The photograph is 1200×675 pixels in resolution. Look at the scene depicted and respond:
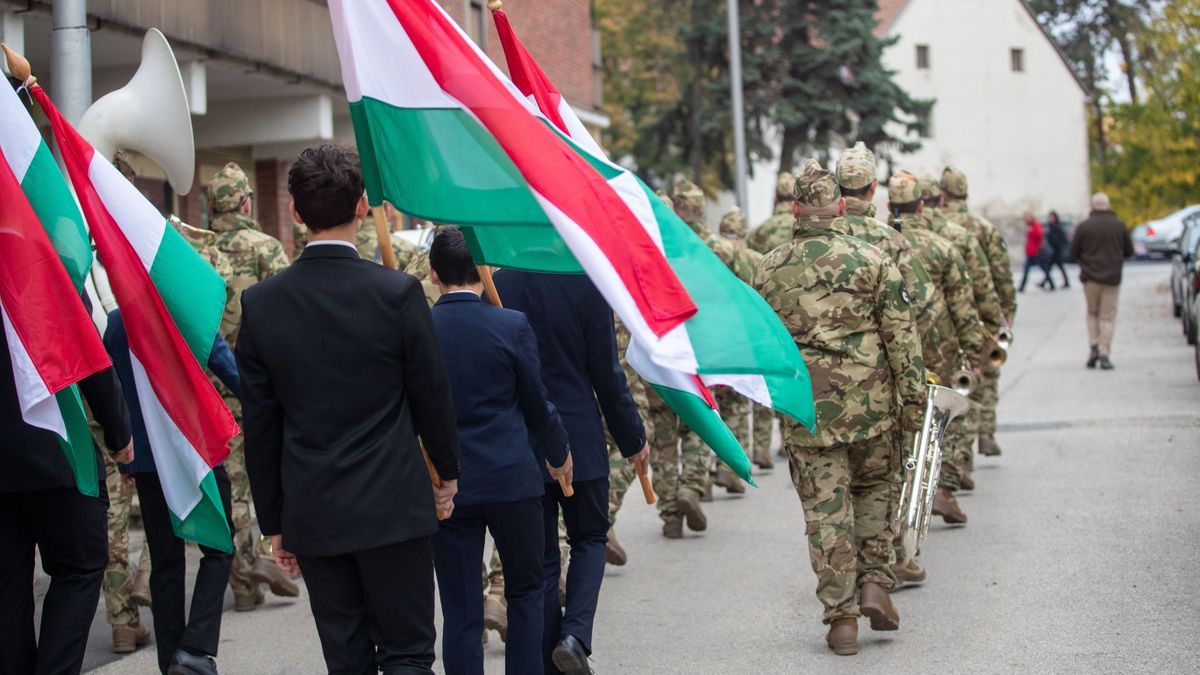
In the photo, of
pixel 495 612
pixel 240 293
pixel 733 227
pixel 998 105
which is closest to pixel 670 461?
pixel 495 612

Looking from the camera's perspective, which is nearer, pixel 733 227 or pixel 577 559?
pixel 577 559

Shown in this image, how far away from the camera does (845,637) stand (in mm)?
6621

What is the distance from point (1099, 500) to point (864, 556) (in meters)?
3.73

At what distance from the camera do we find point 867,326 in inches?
265

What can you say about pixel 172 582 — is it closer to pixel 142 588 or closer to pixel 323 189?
pixel 142 588

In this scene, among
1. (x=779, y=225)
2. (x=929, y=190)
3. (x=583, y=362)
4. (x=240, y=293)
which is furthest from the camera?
(x=779, y=225)

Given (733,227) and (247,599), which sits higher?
(733,227)

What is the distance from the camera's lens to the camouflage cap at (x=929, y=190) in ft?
34.8

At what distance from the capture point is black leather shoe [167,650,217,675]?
593 centimetres

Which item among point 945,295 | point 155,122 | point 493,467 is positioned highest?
point 155,122

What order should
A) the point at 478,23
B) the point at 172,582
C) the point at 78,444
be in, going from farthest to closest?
the point at 478,23, the point at 172,582, the point at 78,444

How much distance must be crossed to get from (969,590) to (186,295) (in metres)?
4.21

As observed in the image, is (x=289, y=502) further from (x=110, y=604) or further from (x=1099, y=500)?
(x=1099, y=500)

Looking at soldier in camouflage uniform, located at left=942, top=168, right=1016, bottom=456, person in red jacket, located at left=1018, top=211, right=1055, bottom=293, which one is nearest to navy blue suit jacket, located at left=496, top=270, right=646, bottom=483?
soldier in camouflage uniform, located at left=942, top=168, right=1016, bottom=456
